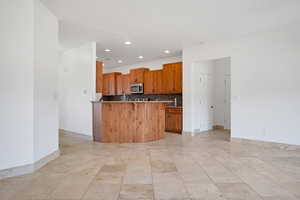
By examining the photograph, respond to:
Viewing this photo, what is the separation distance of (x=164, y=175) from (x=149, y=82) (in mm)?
4895

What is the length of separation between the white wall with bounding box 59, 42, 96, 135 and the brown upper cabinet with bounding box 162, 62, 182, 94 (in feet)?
8.75

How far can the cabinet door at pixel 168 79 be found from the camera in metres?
6.50

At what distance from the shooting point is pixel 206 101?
637 centimetres

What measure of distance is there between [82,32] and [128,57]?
9.38 feet

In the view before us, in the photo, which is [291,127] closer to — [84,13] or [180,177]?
[180,177]

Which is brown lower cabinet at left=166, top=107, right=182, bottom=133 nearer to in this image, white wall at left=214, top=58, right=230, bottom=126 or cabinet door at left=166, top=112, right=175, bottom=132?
cabinet door at left=166, top=112, right=175, bottom=132

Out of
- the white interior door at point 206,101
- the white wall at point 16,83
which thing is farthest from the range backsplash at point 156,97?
the white wall at point 16,83

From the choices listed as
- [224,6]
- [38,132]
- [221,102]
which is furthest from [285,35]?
Answer: [38,132]

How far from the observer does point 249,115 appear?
15.1 ft

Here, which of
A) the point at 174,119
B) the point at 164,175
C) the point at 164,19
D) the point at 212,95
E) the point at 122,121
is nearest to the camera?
the point at 164,175

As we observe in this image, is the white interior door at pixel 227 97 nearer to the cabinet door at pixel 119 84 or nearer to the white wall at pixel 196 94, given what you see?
the white wall at pixel 196 94

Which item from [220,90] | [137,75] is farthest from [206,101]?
[137,75]

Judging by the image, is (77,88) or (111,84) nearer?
(77,88)

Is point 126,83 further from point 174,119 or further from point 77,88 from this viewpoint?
point 174,119
